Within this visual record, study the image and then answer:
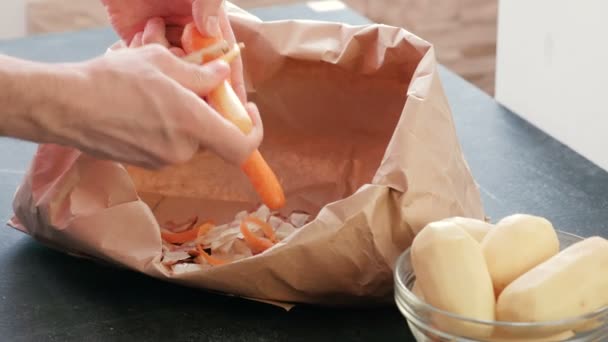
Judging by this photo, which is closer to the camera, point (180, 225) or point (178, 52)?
point (178, 52)

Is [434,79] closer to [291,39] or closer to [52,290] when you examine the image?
[291,39]

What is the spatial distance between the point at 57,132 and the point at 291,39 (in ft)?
1.18

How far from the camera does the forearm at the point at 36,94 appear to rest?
71 cm

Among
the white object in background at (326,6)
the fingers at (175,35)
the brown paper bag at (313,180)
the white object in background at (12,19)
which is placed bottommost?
the white object in background at (12,19)

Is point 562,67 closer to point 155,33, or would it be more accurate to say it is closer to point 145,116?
point 155,33

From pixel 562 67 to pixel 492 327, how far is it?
71 cm

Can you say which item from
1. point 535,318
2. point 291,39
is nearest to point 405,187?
point 535,318

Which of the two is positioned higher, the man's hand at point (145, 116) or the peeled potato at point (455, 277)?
the man's hand at point (145, 116)

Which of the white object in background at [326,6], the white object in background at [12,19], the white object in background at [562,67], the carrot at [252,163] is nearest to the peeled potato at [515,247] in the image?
the carrot at [252,163]

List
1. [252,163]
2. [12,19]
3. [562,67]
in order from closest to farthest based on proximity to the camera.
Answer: [252,163]
[562,67]
[12,19]

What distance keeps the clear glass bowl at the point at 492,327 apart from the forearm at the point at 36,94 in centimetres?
28

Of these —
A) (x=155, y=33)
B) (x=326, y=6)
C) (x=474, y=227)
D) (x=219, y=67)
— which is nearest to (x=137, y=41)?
(x=155, y=33)

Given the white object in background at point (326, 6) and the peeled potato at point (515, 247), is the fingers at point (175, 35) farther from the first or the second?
the white object in background at point (326, 6)

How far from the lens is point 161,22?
98 cm
